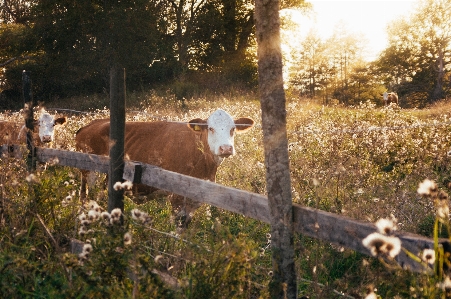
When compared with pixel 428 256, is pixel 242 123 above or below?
above

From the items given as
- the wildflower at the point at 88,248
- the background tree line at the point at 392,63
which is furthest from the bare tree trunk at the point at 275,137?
the background tree line at the point at 392,63

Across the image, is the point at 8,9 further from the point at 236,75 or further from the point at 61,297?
the point at 61,297

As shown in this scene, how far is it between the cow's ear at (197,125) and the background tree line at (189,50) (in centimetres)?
98

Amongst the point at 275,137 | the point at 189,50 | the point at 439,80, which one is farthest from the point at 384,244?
the point at 439,80

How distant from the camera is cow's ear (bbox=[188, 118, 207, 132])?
246 inches

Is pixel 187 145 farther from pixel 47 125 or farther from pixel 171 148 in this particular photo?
pixel 47 125

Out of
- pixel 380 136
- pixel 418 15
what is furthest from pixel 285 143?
pixel 418 15

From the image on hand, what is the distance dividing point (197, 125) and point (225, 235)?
3.36m

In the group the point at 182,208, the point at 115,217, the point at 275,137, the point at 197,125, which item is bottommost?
the point at 182,208

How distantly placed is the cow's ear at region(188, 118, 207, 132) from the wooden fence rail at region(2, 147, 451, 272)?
1539mm

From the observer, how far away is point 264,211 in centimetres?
322

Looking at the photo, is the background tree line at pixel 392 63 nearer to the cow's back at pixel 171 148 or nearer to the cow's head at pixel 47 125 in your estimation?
the cow's head at pixel 47 125

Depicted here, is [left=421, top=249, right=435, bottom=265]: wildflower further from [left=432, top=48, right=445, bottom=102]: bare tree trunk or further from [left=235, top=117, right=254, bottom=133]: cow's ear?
[left=432, top=48, right=445, bottom=102]: bare tree trunk

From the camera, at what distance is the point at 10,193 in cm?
494
